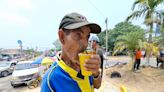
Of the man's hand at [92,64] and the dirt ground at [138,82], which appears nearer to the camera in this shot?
the man's hand at [92,64]

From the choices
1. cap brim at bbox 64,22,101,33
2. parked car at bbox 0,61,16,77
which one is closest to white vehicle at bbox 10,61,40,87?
parked car at bbox 0,61,16,77

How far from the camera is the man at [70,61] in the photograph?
4.44ft

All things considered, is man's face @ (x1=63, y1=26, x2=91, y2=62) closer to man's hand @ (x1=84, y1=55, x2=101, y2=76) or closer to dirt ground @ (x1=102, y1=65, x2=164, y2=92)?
man's hand @ (x1=84, y1=55, x2=101, y2=76)

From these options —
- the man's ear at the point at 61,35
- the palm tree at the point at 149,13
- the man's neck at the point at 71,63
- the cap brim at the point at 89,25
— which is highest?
the palm tree at the point at 149,13

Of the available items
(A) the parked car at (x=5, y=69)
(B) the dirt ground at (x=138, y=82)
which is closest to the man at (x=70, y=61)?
(B) the dirt ground at (x=138, y=82)

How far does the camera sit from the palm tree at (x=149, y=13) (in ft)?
43.7

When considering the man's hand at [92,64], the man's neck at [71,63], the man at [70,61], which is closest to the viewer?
the man's hand at [92,64]

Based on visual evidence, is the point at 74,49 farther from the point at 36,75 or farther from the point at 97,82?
the point at 36,75

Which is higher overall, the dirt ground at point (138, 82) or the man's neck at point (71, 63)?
the man's neck at point (71, 63)

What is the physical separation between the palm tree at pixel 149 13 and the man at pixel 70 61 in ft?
41.0

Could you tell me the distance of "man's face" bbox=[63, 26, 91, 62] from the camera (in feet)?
4.53

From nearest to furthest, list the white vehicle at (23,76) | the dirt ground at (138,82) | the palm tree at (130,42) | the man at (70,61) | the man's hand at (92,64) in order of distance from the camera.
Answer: the man's hand at (92,64)
the man at (70,61)
the dirt ground at (138,82)
the palm tree at (130,42)
the white vehicle at (23,76)

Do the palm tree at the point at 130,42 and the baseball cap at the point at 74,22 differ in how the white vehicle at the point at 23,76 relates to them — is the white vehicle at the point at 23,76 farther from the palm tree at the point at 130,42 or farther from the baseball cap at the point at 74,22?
the baseball cap at the point at 74,22

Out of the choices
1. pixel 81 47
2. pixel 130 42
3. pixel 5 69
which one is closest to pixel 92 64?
pixel 81 47
